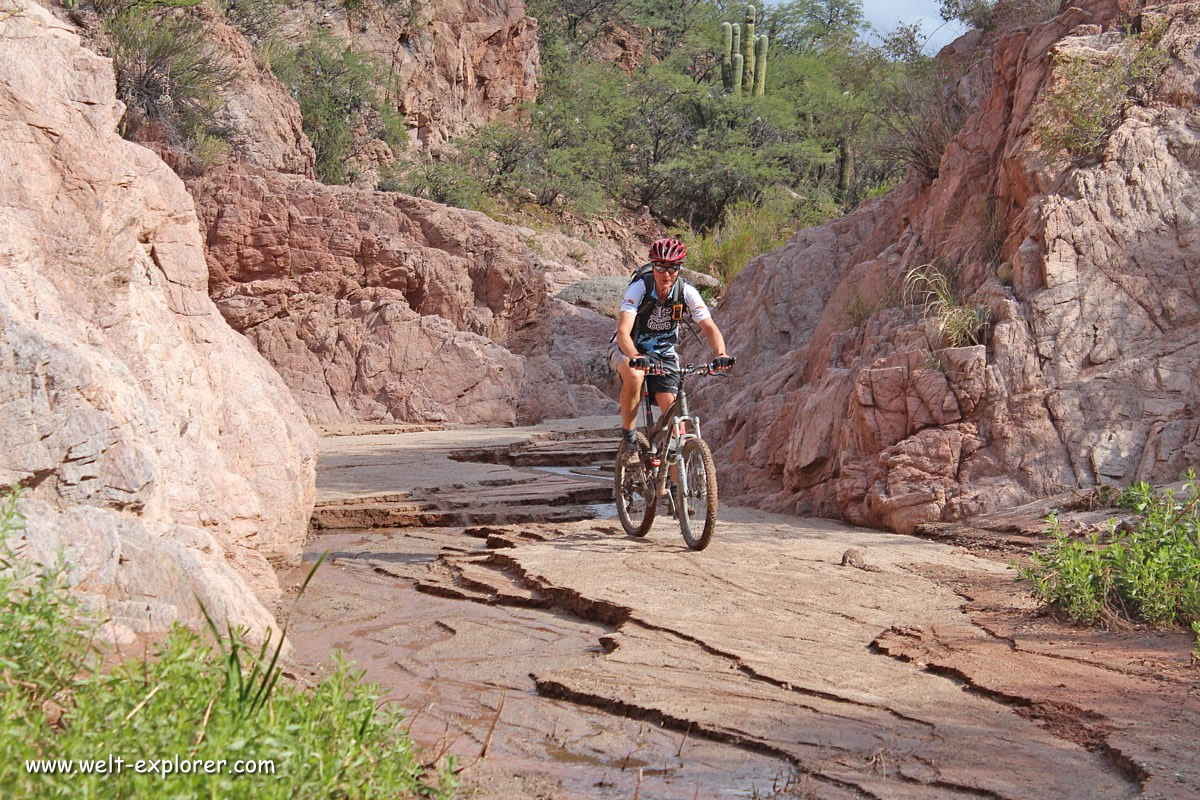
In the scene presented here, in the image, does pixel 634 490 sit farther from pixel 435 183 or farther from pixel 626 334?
pixel 435 183

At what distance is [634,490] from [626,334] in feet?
4.18

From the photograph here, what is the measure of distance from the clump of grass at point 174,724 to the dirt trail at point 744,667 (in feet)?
1.62

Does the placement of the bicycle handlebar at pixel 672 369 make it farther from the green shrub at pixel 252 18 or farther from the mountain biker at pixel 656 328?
the green shrub at pixel 252 18

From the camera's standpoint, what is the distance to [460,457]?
13.2m

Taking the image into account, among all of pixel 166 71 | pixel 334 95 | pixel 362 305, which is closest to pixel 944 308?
pixel 362 305

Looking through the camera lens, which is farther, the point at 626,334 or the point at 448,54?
the point at 448,54

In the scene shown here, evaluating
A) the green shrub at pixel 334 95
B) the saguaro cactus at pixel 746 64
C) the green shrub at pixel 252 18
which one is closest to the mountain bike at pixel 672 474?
the green shrub at pixel 334 95

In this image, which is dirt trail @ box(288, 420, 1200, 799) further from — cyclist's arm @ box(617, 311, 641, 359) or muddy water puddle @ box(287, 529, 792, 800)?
cyclist's arm @ box(617, 311, 641, 359)

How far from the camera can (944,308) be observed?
9.63 meters

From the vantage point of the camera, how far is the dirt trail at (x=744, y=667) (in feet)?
11.7

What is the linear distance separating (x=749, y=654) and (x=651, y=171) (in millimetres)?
37400

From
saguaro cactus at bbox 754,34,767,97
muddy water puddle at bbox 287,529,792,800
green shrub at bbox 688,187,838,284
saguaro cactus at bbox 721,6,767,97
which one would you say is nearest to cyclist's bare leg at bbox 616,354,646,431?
muddy water puddle at bbox 287,529,792,800

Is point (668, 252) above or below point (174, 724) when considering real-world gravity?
above

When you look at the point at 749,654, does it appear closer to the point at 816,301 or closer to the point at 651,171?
the point at 816,301
